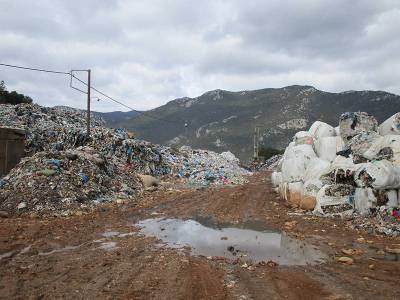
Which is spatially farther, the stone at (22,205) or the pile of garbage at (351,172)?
the stone at (22,205)

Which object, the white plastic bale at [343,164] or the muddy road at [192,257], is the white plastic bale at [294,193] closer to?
the muddy road at [192,257]

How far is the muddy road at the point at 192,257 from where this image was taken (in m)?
4.66

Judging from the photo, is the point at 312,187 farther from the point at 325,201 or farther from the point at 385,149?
the point at 385,149

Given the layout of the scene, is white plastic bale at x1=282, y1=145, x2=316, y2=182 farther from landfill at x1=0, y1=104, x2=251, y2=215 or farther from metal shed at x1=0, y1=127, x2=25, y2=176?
metal shed at x1=0, y1=127, x2=25, y2=176

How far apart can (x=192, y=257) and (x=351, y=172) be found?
4.95m

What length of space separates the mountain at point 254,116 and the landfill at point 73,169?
48905mm

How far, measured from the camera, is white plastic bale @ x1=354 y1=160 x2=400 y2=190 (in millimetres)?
8445

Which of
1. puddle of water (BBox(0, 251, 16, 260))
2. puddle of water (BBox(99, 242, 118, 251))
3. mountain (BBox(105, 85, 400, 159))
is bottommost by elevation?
puddle of water (BBox(99, 242, 118, 251))

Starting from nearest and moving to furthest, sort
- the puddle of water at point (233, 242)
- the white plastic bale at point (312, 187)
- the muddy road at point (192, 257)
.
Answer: the muddy road at point (192, 257) < the puddle of water at point (233, 242) < the white plastic bale at point (312, 187)

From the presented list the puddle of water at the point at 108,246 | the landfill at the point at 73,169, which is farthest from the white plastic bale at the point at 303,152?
the puddle of water at the point at 108,246

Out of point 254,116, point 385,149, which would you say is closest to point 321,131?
point 385,149

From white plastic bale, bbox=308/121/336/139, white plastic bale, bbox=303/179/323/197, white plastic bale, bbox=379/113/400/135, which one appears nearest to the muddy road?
white plastic bale, bbox=303/179/323/197

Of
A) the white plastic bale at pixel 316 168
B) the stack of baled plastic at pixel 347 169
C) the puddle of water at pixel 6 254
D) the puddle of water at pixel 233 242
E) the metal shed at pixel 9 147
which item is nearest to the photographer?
the puddle of water at pixel 6 254

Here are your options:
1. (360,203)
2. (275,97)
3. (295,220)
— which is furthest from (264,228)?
(275,97)
